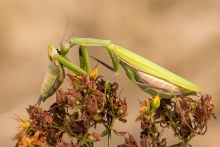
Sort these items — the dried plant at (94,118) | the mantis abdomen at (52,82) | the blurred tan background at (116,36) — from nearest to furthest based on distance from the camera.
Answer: the dried plant at (94,118), the mantis abdomen at (52,82), the blurred tan background at (116,36)

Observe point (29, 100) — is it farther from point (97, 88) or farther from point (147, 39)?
point (97, 88)

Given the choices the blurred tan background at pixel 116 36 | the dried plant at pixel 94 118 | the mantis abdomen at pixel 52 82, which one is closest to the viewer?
the dried plant at pixel 94 118

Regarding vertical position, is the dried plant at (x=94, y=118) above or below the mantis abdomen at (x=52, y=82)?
below

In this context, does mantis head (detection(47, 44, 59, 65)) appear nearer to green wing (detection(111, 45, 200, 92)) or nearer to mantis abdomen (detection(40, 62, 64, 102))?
mantis abdomen (detection(40, 62, 64, 102))

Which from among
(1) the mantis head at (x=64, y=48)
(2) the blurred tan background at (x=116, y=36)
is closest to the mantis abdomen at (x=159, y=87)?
(1) the mantis head at (x=64, y=48)

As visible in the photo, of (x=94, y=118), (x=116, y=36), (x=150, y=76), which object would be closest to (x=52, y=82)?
(x=94, y=118)

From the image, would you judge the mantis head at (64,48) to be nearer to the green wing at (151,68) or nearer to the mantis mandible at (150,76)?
the mantis mandible at (150,76)

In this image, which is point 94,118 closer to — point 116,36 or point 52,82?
point 52,82
